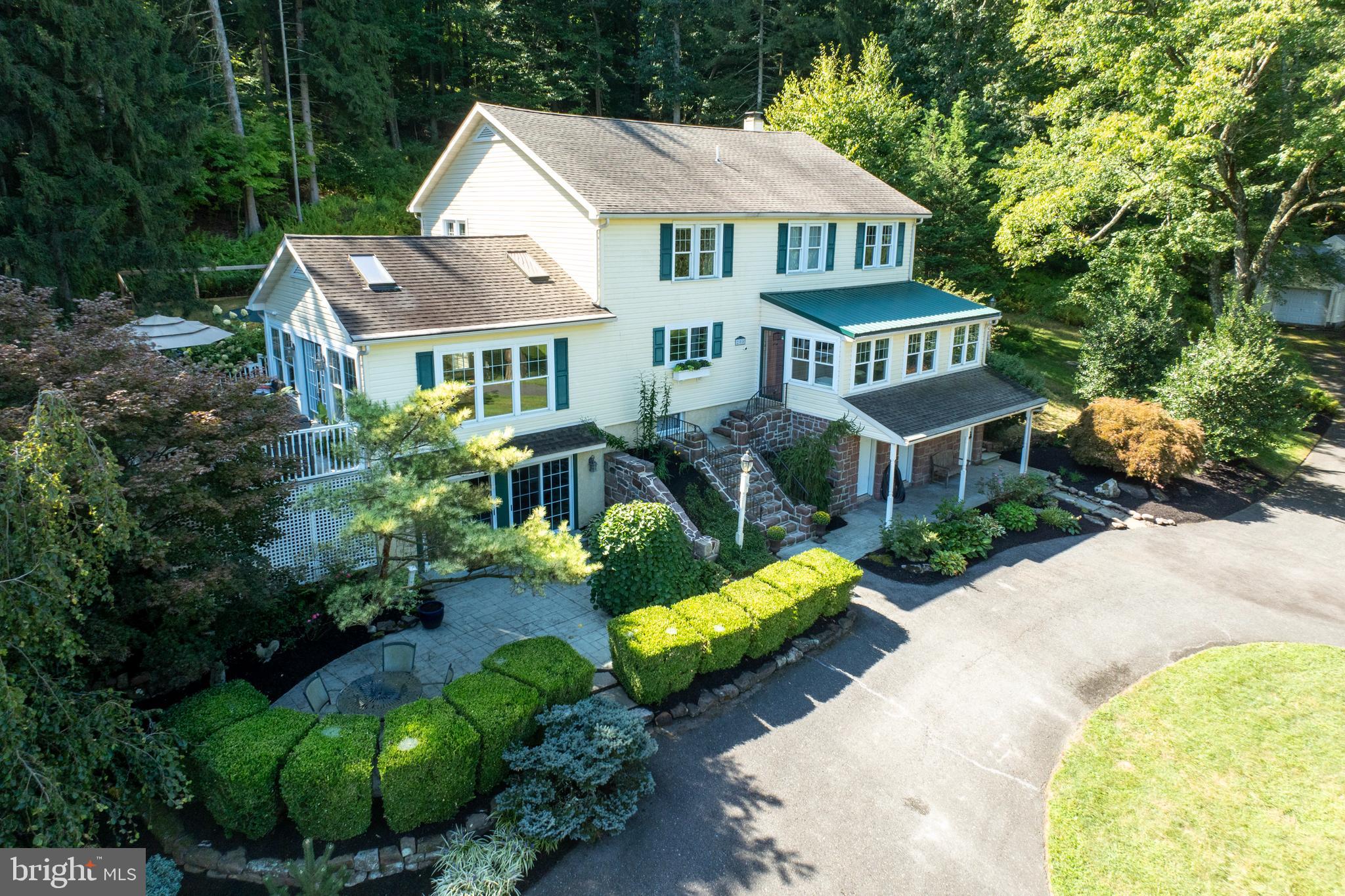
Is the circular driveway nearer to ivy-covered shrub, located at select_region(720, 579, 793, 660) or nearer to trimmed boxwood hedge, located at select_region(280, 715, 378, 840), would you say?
ivy-covered shrub, located at select_region(720, 579, 793, 660)

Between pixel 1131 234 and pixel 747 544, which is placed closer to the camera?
pixel 747 544

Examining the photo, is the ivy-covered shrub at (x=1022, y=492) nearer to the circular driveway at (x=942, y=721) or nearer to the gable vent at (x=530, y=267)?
the circular driveway at (x=942, y=721)

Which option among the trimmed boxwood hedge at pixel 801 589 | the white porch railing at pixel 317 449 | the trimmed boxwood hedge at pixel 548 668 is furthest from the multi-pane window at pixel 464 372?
the trimmed boxwood hedge at pixel 801 589

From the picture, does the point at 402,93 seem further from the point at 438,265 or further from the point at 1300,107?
the point at 1300,107

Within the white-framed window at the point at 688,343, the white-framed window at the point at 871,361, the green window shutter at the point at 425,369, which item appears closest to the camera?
the green window shutter at the point at 425,369

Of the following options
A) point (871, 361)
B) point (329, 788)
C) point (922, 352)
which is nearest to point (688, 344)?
point (871, 361)

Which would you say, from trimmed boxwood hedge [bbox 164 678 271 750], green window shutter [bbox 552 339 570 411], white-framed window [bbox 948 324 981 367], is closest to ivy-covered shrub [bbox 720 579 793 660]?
green window shutter [bbox 552 339 570 411]

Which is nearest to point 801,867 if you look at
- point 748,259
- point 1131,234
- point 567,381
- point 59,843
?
point 59,843
